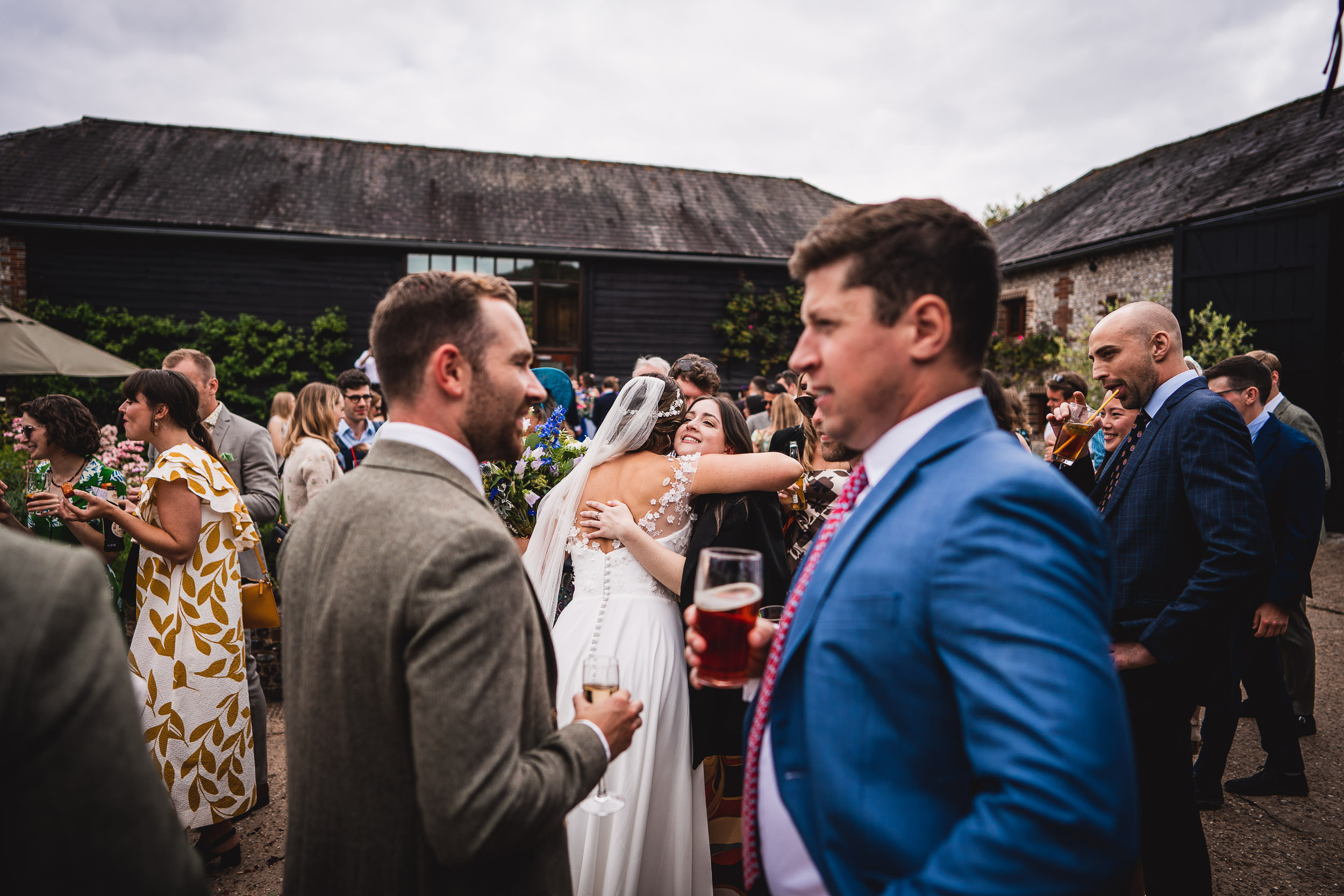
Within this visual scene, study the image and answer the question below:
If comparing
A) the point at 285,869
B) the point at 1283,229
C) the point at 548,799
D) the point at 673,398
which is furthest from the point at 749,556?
the point at 1283,229

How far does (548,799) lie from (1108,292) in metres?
16.0

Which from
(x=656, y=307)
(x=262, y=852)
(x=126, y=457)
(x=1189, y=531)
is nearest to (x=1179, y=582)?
(x=1189, y=531)

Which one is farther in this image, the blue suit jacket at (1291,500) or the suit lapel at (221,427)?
the suit lapel at (221,427)

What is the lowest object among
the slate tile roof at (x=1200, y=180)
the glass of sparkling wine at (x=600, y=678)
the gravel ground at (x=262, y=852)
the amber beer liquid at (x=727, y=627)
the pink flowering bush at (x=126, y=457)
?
the gravel ground at (x=262, y=852)

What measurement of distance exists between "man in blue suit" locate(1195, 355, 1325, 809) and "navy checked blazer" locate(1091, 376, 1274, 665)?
140cm

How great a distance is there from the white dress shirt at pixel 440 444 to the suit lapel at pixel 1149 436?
2.16m

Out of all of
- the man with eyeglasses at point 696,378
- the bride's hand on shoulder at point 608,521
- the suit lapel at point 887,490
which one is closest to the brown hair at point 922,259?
the suit lapel at point 887,490

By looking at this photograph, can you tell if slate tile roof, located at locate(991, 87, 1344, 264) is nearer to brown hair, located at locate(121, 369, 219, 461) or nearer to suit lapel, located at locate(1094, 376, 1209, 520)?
suit lapel, located at locate(1094, 376, 1209, 520)

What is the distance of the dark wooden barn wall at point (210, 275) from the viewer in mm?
14094

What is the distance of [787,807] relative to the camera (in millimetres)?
1212

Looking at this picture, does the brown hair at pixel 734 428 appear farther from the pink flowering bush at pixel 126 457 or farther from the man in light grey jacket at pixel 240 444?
the pink flowering bush at pixel 126 457

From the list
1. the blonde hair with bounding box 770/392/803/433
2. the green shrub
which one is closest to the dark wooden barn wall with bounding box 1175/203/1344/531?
the blonde hair with bounding box 770/392/803/433

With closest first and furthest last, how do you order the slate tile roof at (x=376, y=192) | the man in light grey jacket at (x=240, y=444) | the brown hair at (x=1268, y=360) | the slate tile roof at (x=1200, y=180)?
the man in light grey jacket at (x=240, y=444), the brown hair at (x=1268, y=360), the slate tile roof at (x=1200, y=180), the slate tile roof at (x=376, y=192)

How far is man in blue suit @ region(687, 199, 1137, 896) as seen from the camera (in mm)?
912
